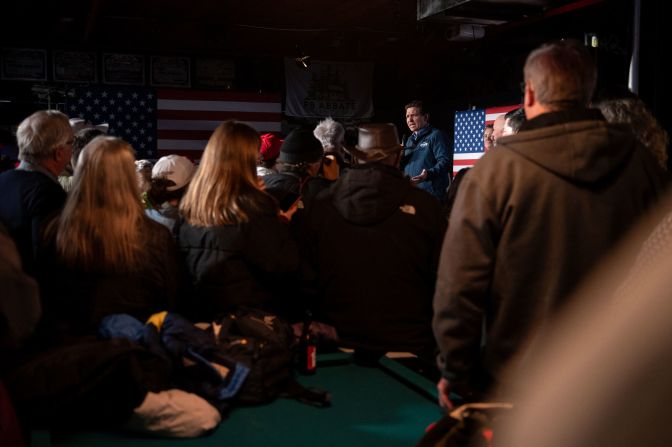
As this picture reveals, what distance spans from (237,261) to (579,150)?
5.04 feet

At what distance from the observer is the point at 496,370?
1946 mm

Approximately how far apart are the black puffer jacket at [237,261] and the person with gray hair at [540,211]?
110 centimetres

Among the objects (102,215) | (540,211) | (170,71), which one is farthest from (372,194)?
(170,71)

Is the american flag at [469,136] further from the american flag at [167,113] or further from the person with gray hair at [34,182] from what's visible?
the person with gray hair at [34,182]

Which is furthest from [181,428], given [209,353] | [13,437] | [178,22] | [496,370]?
[178,22]

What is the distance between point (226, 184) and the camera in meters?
2.89

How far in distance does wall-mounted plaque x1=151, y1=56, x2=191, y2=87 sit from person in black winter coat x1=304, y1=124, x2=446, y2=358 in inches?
354

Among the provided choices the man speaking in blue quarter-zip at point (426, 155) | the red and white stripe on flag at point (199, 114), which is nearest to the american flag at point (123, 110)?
the red and white stripe on flag at point (199, 114)

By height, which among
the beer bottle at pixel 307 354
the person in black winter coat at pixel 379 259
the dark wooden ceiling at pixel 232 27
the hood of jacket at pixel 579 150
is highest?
the dark wooden ceiling at pixel 232 27

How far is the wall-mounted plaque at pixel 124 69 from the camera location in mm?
11133

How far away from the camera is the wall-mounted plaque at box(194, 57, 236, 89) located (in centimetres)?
1166

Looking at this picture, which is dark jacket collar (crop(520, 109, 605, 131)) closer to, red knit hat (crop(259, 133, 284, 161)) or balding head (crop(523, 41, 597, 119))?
balding head (crop(523, 41, 597, 119))

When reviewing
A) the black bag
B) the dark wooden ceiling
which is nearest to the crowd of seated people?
the black bag

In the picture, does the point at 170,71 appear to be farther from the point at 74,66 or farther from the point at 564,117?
the point at 564,117
